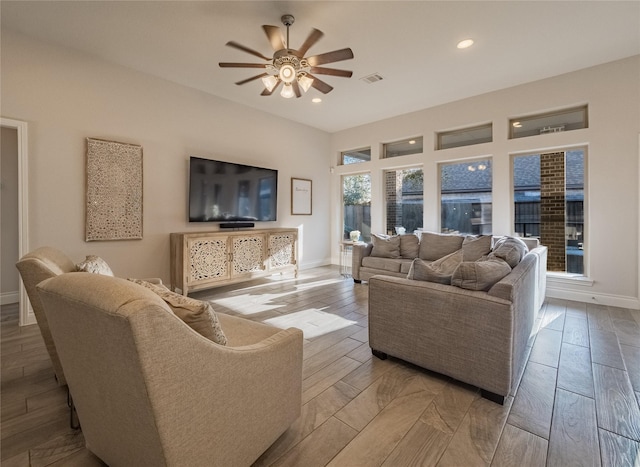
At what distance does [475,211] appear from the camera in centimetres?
491

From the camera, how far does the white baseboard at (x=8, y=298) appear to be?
153 inches

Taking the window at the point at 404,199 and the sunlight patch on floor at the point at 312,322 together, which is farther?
the window at the point at 404,199

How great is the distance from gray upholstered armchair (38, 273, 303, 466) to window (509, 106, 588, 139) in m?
4.89

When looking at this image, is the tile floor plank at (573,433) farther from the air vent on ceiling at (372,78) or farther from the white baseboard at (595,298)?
the air vent on ceiling at (372,78)

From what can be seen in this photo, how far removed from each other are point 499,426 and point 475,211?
3.94 meters

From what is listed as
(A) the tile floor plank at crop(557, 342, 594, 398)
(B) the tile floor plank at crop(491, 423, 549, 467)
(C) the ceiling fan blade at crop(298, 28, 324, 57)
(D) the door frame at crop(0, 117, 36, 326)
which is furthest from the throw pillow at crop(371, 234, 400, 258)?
(D) the door frame at crop(0, 117, 36, 326)

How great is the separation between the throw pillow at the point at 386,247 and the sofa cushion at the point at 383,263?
0.12 meters

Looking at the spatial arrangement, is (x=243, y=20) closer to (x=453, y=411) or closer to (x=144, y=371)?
(x=144, y=371)

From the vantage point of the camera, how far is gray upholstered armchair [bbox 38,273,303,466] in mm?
839

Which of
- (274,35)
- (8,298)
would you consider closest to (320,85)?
(274,35)

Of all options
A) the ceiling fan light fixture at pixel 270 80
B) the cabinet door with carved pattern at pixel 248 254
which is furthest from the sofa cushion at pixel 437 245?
the ceiling fan light fixture at pixel 270 80

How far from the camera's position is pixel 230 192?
15.5ft

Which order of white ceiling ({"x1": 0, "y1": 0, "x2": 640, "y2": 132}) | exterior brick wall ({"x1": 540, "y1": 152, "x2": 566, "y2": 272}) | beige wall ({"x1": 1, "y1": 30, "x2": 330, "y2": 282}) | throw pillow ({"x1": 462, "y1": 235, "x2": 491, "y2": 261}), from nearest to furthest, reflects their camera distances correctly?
1. white ceiling ({"x1": 0, "y1": 0, "x2": 640, "y2": 132})
2. beige wall ({"x1": 1, "y1": 30, "x2": 330, "y2": 282})
3. throw pillow ({"x1": 462, "y1": 235, "x2": 491, "y2": 261})
4. exterior brick wall ({"x1": 540, "y1": 152, "x2": 566, "y2": 272})

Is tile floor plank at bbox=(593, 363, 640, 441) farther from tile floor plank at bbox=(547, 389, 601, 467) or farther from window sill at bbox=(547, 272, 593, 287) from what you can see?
window sill at bbox=(547, 272, 593, 287)
